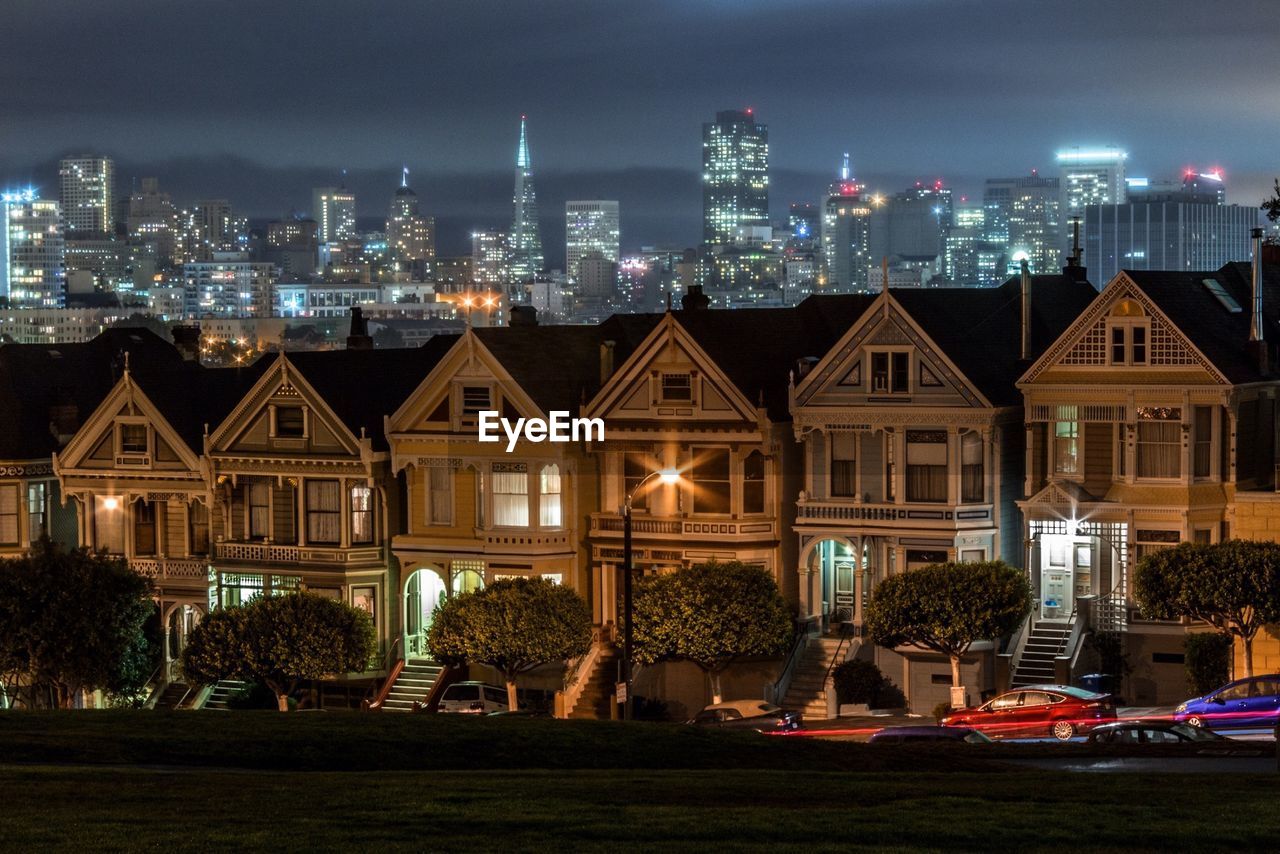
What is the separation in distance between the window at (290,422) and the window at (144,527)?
477 centimetres

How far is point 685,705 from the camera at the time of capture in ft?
183

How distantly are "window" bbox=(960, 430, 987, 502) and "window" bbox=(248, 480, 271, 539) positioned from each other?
18390 mm

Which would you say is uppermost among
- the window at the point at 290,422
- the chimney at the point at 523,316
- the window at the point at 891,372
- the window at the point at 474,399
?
the chimney at the point at 523,316

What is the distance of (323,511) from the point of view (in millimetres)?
60000

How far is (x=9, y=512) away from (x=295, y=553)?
9356mm

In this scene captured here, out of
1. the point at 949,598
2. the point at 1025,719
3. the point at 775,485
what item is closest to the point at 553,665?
the point at 775,485

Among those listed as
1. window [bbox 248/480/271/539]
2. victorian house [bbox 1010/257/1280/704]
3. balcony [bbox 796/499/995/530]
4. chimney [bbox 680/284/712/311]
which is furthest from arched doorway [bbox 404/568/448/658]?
victorian house [bbox 1010/257/1280/704]

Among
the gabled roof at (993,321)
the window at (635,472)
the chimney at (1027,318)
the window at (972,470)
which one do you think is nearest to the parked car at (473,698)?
the window at (635,472)

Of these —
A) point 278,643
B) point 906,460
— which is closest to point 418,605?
point 278,643

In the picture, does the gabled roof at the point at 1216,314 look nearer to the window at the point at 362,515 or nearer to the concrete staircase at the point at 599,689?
the concrete staircase at the point at 599,689

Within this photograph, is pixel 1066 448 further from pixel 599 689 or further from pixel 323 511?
pixel 323 511

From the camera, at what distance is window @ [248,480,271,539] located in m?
60.8

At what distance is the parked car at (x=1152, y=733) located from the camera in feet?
135

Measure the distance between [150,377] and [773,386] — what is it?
691 inches
